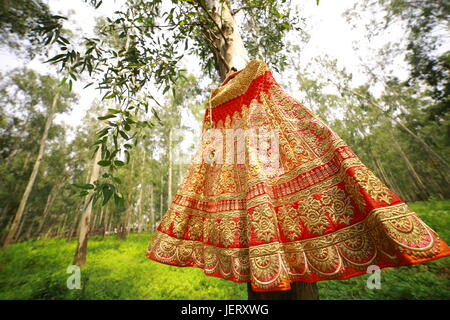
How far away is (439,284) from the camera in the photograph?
4.21m

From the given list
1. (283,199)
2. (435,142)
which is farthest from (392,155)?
(283,199)

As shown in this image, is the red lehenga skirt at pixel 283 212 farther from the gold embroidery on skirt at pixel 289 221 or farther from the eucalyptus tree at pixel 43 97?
the eucalyptus tree at pixel 43 97

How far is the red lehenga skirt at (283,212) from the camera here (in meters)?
0.73

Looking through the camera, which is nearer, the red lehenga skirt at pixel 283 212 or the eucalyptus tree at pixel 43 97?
the red lehenga skirt at pixel 283 212

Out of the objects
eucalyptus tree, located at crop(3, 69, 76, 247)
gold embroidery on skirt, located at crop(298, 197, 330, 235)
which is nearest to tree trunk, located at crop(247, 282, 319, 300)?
gold embroidery on skirt, located at crop(298, 197, 330, 235)

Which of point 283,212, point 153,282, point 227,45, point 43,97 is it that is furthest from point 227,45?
point 43,97

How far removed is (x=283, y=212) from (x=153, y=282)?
703 centimetres

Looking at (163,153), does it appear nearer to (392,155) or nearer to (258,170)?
(258,170)

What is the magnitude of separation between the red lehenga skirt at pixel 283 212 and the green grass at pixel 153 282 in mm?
4584

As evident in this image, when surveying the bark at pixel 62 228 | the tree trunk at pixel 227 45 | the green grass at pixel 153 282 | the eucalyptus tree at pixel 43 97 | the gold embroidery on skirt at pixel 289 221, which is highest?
the eucalyptus tree at pixel 43 97

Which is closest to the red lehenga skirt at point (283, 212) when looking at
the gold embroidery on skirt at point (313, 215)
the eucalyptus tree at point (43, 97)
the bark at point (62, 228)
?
the gold embroidery on skirt at point (313, 215)
